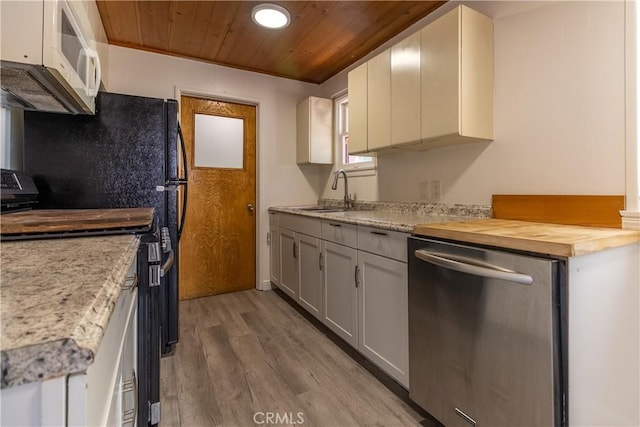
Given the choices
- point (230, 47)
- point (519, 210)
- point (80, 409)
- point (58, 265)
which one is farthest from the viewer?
point (230, 47)

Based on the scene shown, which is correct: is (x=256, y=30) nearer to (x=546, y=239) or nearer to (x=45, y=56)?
(x=45, y=56)

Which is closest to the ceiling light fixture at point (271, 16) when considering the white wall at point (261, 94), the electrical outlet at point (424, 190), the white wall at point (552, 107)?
the white wall at point (261, 94)

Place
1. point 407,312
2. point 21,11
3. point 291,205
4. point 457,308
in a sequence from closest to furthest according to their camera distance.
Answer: point 21,11, point 457,308, point 407,312, point 291,205

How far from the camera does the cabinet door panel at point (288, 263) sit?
9.00 feet

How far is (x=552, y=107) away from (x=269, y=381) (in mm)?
2033

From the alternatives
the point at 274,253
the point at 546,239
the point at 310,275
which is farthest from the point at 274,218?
the point at 546,239

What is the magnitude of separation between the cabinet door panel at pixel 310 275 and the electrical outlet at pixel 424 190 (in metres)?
0.82

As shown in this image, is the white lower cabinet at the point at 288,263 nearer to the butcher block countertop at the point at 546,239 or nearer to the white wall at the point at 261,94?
the white wall at the point at 261,94

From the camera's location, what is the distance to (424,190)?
2.25 meters

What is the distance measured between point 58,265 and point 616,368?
5.55ft

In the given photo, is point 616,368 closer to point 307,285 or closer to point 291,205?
point 307,285

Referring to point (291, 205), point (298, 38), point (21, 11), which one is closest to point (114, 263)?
point (21, 11)

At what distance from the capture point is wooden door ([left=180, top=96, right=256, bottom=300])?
3.04m

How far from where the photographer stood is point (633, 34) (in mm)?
1274
